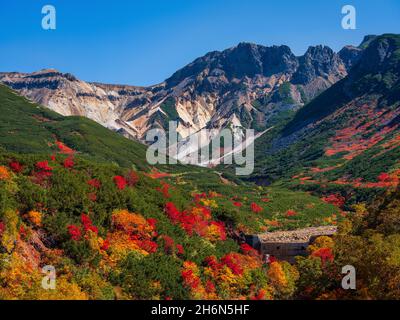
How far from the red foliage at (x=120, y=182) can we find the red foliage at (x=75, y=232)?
40.2 ft

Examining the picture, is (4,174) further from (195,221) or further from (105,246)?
(195,221)

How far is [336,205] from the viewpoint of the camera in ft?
405

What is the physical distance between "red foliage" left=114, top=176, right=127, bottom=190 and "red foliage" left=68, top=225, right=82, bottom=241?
1225 centimetres

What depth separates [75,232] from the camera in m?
44.7

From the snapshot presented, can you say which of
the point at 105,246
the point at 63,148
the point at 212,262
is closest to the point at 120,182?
the point at 105,246

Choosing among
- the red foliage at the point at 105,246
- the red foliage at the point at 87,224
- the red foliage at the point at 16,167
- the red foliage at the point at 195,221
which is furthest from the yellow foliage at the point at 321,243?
the red foliage at the point at 16,167

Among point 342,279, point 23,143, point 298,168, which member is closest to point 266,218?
point 342,279

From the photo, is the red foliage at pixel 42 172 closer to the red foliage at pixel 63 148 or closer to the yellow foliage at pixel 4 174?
the yellow foliage at pixel 4 174

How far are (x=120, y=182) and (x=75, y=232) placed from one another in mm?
14750

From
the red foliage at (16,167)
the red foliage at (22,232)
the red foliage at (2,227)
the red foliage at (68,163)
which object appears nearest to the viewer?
the red foliage at (2,227)

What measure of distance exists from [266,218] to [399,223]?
53973 millimetres

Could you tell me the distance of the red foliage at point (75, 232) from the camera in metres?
44.2

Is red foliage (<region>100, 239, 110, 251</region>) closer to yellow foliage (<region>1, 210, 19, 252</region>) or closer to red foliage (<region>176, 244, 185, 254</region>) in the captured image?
yellow foliage (<region>1, 210, 19, 252</region>)
